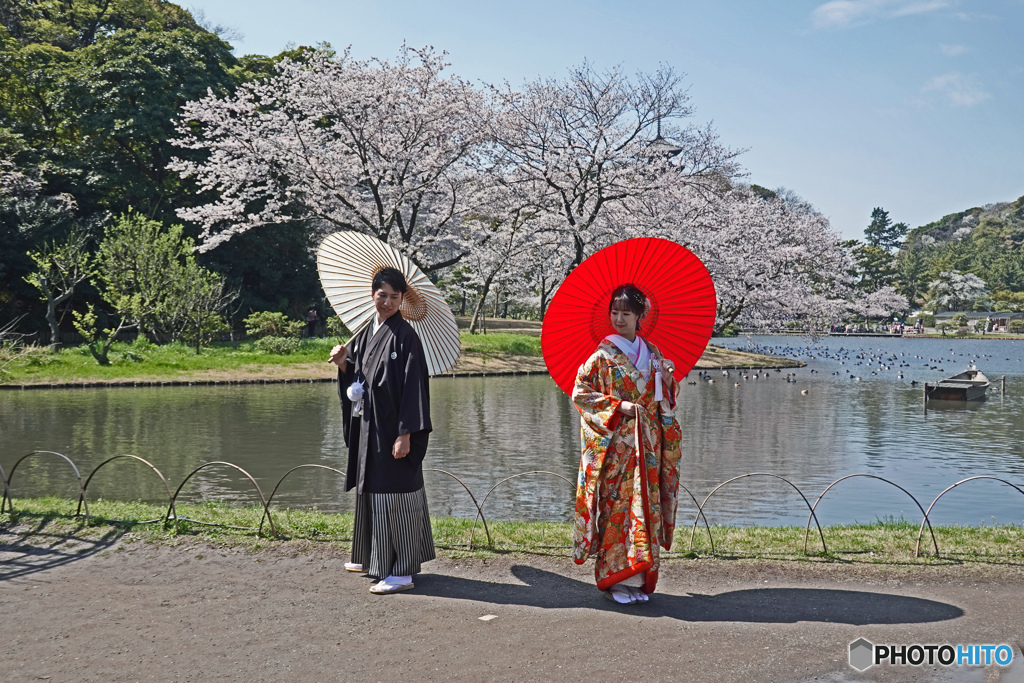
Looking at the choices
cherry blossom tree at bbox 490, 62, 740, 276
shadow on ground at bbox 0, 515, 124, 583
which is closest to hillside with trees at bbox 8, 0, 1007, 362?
cherry blossom tree at bbox 490, 62, 740, 276

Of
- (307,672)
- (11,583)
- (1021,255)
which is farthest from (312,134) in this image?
(1021,255)

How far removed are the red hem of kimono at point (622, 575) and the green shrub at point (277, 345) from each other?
21336mm

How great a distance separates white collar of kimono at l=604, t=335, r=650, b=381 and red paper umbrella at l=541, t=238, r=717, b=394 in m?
0.19

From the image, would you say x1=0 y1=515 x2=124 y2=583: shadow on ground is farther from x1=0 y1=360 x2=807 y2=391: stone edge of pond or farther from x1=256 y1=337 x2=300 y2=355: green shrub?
x1=256 y1=337 x2=300 y2=355: green shrub

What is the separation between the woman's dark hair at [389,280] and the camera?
4770 millimetres

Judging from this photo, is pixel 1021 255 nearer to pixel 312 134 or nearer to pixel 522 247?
pixel 522 247

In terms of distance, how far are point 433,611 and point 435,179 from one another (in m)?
20.3

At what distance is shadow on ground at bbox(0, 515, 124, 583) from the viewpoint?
5.12 m

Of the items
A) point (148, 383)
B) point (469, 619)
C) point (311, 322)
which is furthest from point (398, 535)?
point (311, 322)

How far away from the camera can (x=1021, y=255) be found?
7331cm

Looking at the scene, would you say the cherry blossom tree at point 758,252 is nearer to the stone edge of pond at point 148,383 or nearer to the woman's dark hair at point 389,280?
the stone edge of pond at point 148,383

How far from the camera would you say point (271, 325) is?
88.7 ft

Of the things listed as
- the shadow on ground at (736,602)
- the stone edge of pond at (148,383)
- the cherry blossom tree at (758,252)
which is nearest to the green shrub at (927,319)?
the cherry blossom tree at (758,252)

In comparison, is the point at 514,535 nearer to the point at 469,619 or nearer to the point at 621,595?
the point at 621,595
